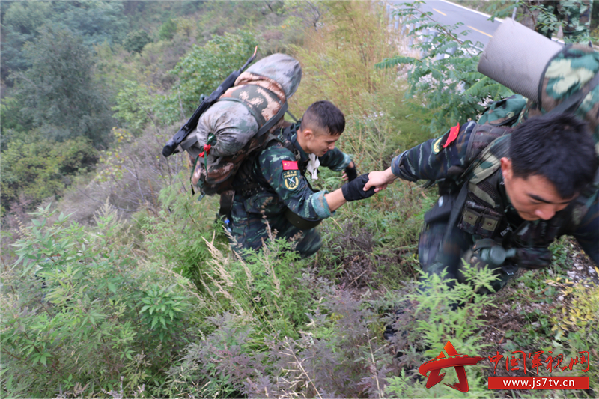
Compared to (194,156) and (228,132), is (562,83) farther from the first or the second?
(194,156)

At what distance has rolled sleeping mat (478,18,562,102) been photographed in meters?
1.51

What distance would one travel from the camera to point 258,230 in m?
2.68

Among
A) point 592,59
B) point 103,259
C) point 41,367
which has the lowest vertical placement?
point 41,367

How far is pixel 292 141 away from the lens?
2490 mm

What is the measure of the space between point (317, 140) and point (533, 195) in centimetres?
135

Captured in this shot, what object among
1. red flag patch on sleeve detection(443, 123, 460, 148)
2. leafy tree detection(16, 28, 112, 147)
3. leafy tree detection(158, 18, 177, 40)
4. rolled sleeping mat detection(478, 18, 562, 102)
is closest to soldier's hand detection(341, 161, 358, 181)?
red flag patch on sleeve detection(443, 123, 460, 148)

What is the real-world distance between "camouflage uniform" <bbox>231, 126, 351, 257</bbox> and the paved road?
28.2 feet

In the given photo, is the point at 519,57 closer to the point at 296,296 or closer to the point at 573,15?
the point at 296,296

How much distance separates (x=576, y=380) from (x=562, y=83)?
4.37 feet

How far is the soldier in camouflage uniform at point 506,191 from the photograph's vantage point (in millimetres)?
1281

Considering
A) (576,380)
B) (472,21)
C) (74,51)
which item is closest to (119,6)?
(74,51)

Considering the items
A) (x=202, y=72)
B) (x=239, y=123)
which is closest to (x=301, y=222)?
(x=239, y=123)

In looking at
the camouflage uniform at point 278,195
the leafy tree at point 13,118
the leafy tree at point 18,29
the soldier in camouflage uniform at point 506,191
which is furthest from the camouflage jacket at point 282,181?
the leafy tree at point 18,29

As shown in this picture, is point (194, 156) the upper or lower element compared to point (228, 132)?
lower
